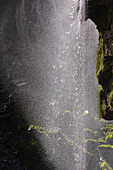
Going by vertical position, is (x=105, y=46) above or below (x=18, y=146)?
above

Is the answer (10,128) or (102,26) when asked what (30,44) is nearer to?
(10,128)

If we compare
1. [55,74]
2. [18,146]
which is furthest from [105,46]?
[55,74]

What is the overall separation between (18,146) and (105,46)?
5084 mm

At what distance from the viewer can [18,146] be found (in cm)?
588

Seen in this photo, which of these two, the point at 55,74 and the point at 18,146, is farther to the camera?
the point at 55,74

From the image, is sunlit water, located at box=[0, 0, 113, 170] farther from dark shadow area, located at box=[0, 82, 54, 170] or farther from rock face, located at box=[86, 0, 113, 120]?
rock face, located at box=[86, 0, 113, 120]

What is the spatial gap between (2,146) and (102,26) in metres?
5.42

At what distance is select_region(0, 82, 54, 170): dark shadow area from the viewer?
17.6 feet

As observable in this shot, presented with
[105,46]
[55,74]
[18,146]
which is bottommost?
[18,146]

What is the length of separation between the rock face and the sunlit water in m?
2.52

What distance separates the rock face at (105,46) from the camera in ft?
8.34

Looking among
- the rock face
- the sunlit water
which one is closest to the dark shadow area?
the sunlit water

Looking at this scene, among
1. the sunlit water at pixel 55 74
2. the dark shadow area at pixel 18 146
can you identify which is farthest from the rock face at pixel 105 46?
the dark shadow area at pixel 18 146

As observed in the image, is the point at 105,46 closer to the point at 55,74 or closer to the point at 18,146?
the point at 18,146
